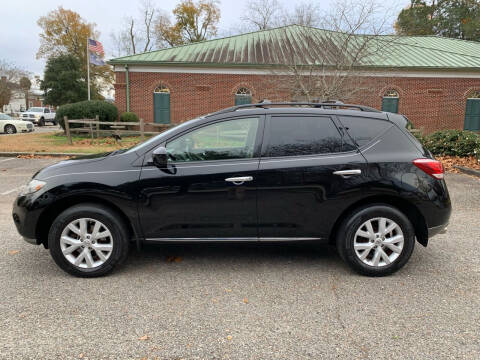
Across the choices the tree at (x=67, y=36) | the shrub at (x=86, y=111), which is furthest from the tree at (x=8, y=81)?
the shrub at (x=86, y=111)

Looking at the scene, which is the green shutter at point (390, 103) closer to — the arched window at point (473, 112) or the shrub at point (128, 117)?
the arched window at point (473, 112)

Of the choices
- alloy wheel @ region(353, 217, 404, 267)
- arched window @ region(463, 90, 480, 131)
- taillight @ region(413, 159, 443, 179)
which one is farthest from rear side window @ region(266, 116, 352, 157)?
arched window @ region(463, 90, 480, 131)

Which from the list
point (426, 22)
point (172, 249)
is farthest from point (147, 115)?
point (426, 22)

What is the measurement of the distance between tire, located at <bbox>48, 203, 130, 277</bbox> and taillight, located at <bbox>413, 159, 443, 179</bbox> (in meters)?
3.05

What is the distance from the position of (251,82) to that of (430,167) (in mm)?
18598

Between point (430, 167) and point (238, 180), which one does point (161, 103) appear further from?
point (430, 167)

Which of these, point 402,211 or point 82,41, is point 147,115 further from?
point 82,41

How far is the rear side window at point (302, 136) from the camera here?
12.1 feet

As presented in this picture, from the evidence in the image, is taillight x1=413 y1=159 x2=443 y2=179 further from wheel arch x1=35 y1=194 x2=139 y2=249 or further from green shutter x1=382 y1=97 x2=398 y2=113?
green shutter x1=382 y1=97 x2=398 y2=113

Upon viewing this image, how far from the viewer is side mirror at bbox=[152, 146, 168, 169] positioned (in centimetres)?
351

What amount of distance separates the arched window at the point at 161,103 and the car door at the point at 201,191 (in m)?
18.8

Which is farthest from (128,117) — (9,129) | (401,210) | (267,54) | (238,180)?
(401,210)

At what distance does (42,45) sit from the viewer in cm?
5131

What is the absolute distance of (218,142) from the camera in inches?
148
